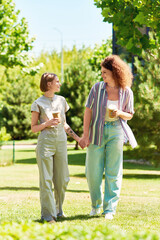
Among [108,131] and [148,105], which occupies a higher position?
[148,105]

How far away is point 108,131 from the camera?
5.83 metres

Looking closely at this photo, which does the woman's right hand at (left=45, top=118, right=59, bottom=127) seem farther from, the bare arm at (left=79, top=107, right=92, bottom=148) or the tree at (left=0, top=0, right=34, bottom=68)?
the tree at (left=0, top=0, right=34, bottom=68)

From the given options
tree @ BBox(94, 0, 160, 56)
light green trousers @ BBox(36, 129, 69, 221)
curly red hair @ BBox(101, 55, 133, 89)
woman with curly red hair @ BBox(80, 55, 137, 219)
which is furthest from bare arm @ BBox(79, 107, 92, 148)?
tree @ BBox(94, 0, 160, 56)

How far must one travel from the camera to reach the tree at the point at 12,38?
2052 centimetres

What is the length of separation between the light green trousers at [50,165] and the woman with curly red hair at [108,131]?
31 centimetres

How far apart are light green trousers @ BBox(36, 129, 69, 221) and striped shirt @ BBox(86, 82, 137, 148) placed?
42 cm

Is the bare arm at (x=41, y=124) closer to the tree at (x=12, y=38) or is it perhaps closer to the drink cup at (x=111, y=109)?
the drink cup at (x=111, y=109)

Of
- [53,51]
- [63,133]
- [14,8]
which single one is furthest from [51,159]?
[53,51]

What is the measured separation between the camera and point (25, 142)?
4400 centimetres

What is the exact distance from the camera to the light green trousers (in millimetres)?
5660

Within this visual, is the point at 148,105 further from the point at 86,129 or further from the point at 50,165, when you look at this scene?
the point at 50,165

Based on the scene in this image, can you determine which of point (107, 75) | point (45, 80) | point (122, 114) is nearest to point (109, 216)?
point (122, 114)

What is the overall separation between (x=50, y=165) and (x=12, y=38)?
1629 cm

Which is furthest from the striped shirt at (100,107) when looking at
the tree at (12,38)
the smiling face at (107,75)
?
the tree at (12,38)
